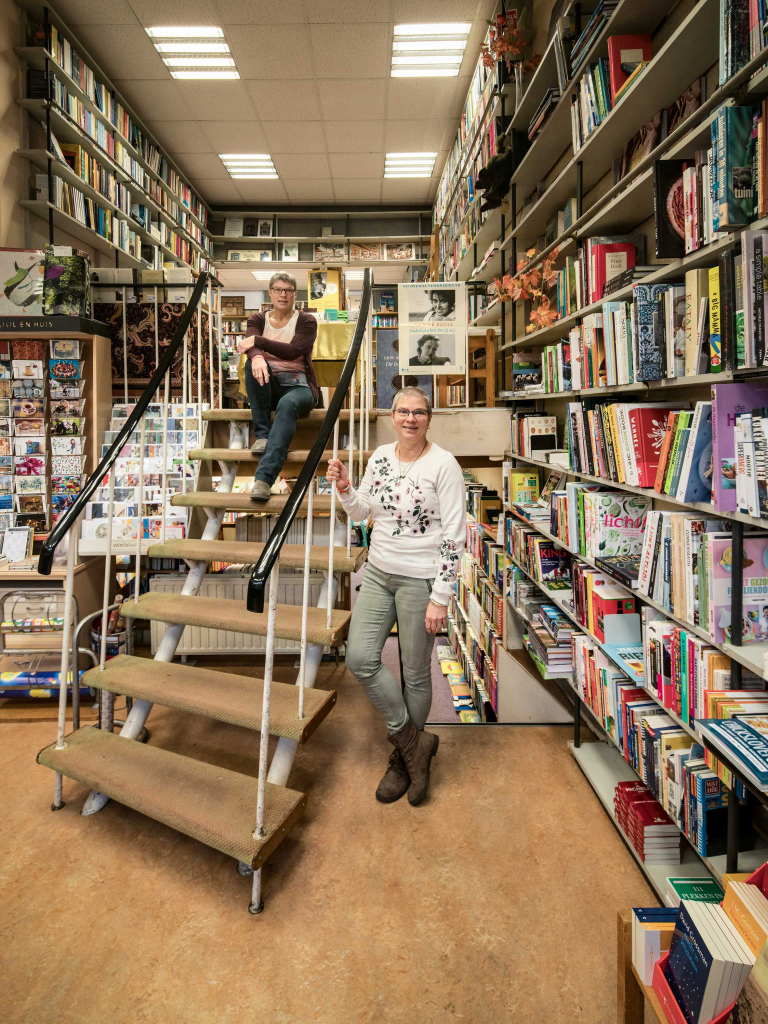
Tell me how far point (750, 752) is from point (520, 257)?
126 inches

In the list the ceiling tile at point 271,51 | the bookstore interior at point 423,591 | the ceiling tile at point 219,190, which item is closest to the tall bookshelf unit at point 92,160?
the bookstore interior at point 423,591

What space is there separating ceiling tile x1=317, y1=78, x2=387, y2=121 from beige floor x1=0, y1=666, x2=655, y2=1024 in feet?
16.6

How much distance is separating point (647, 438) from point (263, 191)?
21.8 feet

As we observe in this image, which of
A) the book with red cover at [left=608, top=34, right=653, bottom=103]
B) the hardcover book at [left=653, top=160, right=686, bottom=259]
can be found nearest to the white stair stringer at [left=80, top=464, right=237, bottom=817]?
the hardcover book at [left=653, top=160, right=686, bottom=259]

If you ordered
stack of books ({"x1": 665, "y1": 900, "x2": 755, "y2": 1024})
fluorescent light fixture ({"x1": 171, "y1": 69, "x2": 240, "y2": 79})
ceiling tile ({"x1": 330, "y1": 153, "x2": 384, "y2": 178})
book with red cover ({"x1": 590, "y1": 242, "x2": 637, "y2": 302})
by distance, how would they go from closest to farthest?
stack of books ({"x1": 665, "y1": 900, "x2": 755, "y2": 1024}) → book with red cover ({"x1": 590, "y1": 242, "x2": 637, "y2": 302}) → fluorescent light fixture ({"x1": 171, "y1": 69, "x2": 240, "y2": 79}) → ceiling tile ({"x1": 330, "y1": 153, "x2": 384, "y2": 178})

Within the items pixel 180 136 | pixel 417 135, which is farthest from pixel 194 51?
pixel 417 135

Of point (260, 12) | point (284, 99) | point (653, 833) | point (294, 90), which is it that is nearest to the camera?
point (653, 833)

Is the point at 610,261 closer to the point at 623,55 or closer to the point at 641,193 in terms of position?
the point at 641,193

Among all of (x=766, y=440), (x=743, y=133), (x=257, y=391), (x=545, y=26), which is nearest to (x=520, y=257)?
(x=545, y=26)

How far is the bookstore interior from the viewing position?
122 cm

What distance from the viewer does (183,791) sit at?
1607mm

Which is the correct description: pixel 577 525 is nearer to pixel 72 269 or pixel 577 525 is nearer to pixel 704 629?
pixel 704 629

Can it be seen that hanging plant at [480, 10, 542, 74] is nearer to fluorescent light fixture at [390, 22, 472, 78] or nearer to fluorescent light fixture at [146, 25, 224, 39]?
fluorescent light fixture at [390, 22, 472, 78]

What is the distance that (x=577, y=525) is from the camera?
2152mm
